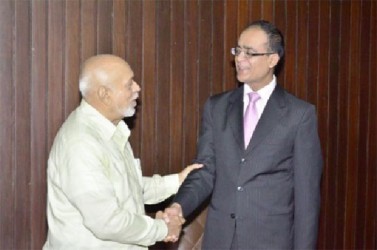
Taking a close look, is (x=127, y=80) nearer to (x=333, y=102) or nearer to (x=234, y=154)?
(x=234, y=154)

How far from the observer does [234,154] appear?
3.22m

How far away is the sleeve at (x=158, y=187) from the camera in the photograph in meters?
3.39

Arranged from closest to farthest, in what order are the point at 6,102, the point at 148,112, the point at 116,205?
the point at 116,205 → the point at 6,102 → the point at 148,112

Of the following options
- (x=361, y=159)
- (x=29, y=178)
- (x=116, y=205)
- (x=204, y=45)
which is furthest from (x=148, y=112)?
(x=361, y=159)

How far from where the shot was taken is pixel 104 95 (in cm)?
286

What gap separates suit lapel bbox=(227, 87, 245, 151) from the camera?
3.24 metres

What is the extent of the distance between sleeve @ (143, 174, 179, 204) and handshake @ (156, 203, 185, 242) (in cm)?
19


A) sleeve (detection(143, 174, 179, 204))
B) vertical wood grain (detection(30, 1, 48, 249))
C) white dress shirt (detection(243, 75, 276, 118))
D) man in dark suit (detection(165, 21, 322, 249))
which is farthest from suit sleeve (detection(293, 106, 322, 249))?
vertical wood grain (detection(30, 1, 48, 249))

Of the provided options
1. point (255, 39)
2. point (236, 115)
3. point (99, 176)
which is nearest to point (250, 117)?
point (236, 115)

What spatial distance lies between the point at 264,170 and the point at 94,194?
0.94m

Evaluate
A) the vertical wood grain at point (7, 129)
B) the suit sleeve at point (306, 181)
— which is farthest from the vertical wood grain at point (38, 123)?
the suit sleeve at point (306, 181)

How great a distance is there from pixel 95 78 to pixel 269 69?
97 centimetres

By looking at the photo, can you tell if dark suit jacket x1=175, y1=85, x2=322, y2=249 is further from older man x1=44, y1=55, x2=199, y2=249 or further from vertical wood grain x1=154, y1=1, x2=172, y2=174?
vertical wood grain x1=154, y1=1, x2=172, y2=174

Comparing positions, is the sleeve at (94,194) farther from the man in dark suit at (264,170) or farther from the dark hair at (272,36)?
the dark hair at (272,36)
